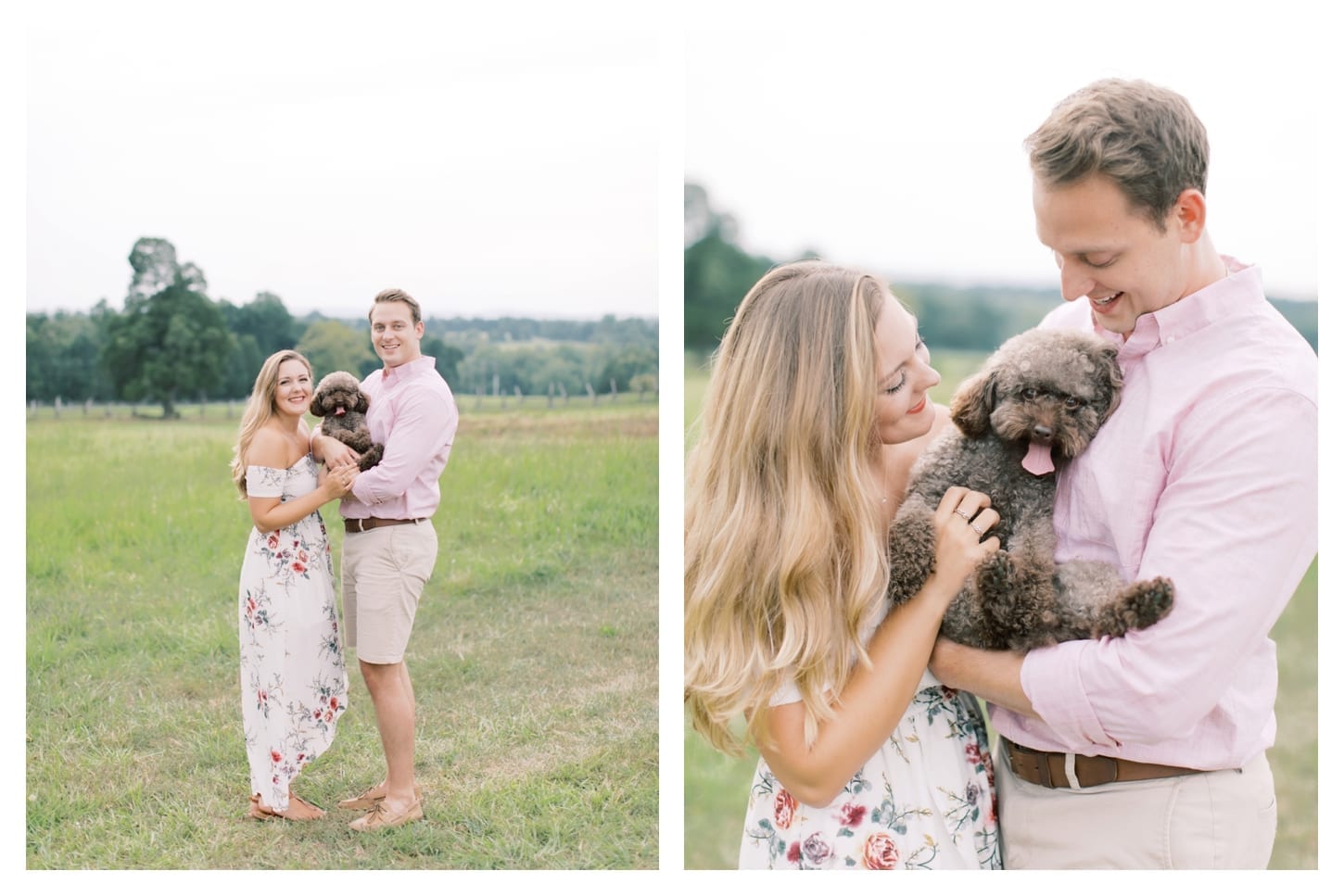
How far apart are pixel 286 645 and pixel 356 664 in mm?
199

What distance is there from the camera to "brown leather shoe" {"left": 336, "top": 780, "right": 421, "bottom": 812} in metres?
2.67

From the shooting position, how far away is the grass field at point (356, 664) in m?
2.65

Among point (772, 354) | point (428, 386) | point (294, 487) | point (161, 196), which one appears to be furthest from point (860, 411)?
point (161, 196)

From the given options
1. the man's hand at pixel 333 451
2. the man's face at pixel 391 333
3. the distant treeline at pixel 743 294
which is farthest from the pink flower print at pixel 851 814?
the distant treeline at pixel 743 294

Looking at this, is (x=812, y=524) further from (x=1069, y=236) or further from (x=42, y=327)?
(x=42, y=327)

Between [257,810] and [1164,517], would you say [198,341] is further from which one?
[1164,517]

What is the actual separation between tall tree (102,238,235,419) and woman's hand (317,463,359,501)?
1.65 feet

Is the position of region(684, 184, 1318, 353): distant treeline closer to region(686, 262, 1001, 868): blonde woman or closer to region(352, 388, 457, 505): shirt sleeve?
region(352, 388, 457, 505): shirt sleeve

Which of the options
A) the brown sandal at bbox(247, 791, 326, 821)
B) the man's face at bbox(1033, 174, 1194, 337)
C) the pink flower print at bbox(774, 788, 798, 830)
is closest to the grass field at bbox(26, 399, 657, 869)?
the brown sandal at bbox(247, 791, 326, 821)

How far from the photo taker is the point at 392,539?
269 centimetres

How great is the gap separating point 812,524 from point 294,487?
1.41 meters

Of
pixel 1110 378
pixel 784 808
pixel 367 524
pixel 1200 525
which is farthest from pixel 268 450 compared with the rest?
pixel 1200 525

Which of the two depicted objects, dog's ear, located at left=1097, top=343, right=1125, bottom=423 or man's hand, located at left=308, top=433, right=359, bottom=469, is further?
man's hand, located at left=308, top=433, right=359, bottom=469

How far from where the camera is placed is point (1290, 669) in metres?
4.00
